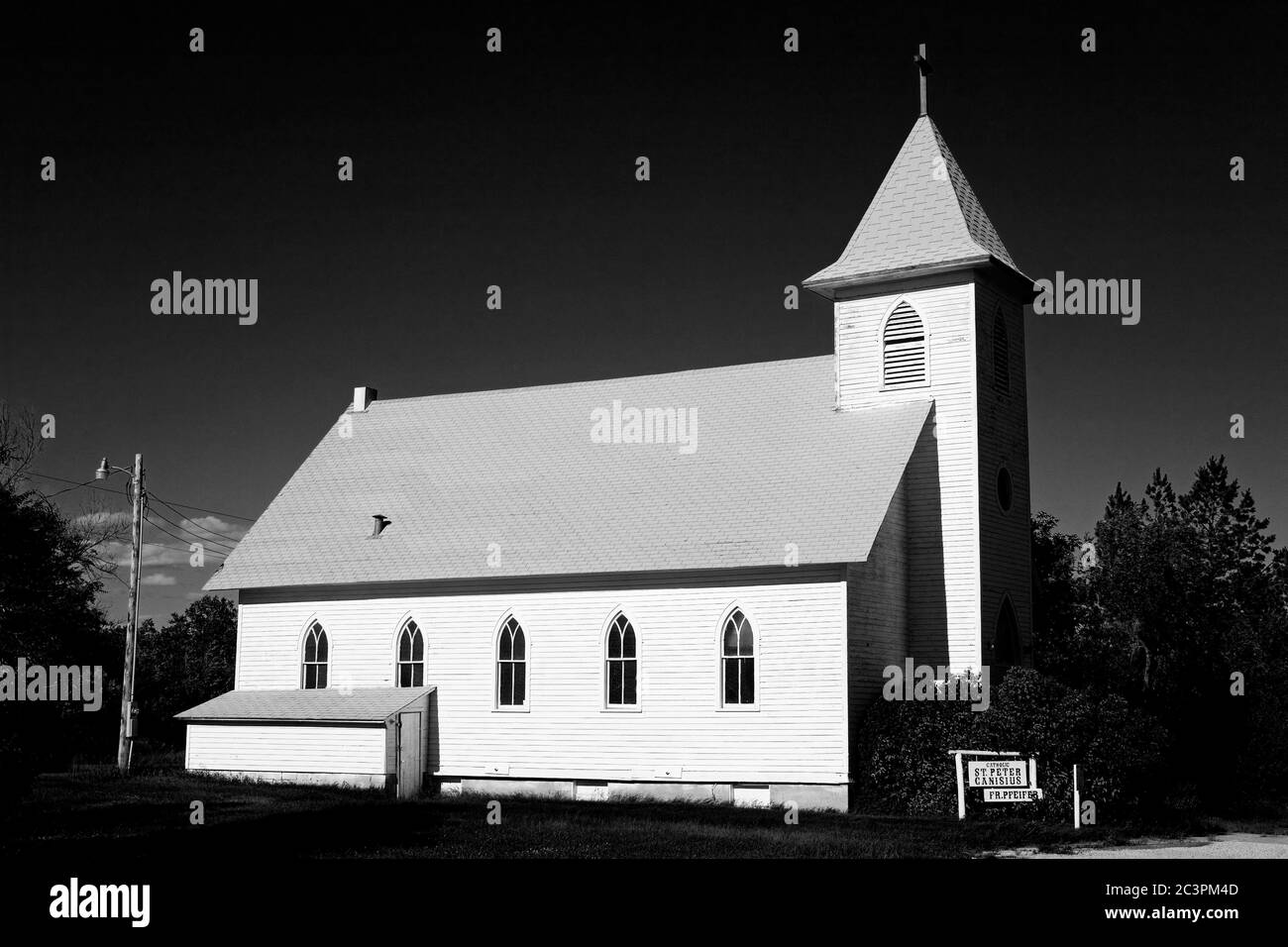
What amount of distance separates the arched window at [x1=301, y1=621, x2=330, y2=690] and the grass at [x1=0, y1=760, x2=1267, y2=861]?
5.36 m

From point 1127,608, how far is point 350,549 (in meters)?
Answer: 22.9

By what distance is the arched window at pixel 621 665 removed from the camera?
3170 cm

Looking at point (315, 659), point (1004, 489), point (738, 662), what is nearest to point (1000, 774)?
point (738, 662)

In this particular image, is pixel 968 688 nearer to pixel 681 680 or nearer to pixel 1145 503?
pixel 681 680

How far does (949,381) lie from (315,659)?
1737cm

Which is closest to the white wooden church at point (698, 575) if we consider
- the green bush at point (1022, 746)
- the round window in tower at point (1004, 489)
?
the round window in tower at point (1004, 489)

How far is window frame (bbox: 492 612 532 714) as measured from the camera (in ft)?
108

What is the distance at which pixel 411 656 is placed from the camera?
34500 mm

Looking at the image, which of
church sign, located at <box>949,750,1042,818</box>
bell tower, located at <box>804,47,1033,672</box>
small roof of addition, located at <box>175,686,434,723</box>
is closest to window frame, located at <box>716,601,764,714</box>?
bell tower, located at <box>804,47,1033,672</box>
